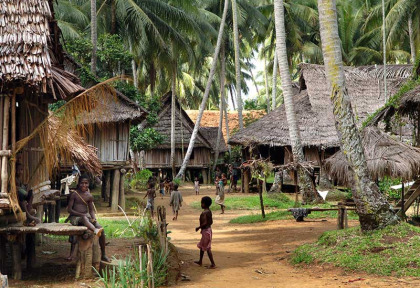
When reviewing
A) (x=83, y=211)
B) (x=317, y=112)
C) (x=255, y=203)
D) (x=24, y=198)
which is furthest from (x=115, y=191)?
(x=24, y=198)

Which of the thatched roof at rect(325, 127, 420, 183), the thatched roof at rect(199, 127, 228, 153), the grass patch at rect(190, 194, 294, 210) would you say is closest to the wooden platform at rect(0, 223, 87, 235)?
the thatched roof at rect(325, 127, 420, 183)

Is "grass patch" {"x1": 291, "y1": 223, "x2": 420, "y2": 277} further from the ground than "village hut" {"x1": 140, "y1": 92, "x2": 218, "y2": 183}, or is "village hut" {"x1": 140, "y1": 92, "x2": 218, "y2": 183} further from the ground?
"village hut" {"x1": 140, "y1": 92, "x2": 218, "y2": 183}

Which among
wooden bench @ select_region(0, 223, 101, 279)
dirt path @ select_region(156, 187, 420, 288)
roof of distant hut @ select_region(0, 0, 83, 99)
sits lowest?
dirt path @ select_region(156, 187, 420, 288)

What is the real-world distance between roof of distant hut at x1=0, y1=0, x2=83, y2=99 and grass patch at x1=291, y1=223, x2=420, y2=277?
5.58 m

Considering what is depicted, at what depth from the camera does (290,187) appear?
27.6 m

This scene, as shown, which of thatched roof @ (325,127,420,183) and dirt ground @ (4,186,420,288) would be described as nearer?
dirt ground @ (4,186,420,288)

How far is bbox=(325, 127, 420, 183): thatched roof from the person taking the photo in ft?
40.2

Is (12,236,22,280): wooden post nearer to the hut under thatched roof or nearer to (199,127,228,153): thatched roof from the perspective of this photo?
the hut under thatched roof

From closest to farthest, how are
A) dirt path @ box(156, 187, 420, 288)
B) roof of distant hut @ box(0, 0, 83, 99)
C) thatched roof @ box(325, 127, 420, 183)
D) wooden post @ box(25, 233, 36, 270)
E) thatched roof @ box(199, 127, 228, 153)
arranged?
roof of distant hut @ box(0, 0, 83, 99) < dirt path @ box(156, 187, 420, 288) < wooden post @ box(25, 233, 36, 270) < thatched roof @ box(325, 127, 420, 183) < thatched roof @ box(199, 127, 228, 153)

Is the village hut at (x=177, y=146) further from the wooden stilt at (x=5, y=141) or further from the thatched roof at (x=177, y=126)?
the wooden stilt at (x=5, y=141)

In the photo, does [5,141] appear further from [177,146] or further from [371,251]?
[177,146]

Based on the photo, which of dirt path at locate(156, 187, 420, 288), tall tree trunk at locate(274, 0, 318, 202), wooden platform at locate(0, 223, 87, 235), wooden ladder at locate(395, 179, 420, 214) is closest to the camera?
wooden platform at locate(0, 223, 87, 235)

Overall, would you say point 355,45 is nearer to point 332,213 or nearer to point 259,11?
point 259,11

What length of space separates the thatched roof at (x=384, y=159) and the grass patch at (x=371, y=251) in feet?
5.33
